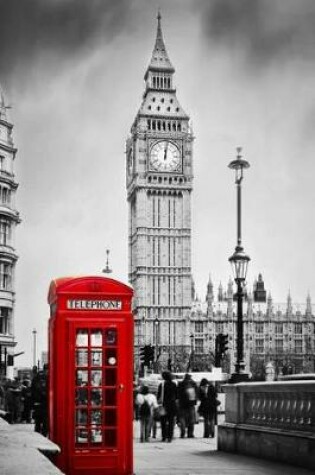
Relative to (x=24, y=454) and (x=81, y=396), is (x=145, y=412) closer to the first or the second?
(x=81, y=396)

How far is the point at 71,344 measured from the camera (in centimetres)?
1091

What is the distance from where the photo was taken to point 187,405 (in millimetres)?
22422

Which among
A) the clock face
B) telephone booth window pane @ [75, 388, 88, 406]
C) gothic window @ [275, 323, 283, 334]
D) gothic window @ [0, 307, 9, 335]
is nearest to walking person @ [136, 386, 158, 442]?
telephone booth window pane @ [75, 388, 88, 406]

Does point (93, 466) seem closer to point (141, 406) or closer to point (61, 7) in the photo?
point (61, 7)

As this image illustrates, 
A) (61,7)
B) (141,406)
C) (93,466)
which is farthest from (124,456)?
(141,406)

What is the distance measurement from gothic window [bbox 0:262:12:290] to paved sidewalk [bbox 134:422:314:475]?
3069 cm

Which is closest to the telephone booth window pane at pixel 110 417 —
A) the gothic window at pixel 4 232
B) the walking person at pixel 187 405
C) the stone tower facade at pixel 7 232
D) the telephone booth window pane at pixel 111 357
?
the telephone booth window pane at pixel 111 357

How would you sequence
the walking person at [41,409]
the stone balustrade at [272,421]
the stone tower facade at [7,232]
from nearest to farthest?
the stone balustrade at [272,421] < the walking person at [41,409] < the stone tower facade at [7,232]

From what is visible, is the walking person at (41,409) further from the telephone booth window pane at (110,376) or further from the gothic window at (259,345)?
the gothic window at (259,345)

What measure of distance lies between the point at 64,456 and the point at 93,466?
391mm

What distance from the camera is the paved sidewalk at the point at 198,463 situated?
1238 cm

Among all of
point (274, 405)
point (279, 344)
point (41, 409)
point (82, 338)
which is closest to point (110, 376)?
point (82, 338)

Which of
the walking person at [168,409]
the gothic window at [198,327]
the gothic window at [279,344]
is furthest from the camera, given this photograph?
the gothic window at [279,344]

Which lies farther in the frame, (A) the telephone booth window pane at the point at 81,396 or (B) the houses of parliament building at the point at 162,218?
(B) the houses of parliament building at the point at 162,218
